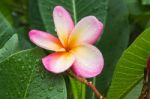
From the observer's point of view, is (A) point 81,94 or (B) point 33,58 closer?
(B) point 33,58

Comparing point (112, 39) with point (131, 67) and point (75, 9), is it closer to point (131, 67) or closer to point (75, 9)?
point (75, 9)

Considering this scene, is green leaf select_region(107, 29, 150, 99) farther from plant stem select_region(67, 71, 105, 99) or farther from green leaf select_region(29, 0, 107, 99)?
green leaf select_region(29, 0, 107, 99)

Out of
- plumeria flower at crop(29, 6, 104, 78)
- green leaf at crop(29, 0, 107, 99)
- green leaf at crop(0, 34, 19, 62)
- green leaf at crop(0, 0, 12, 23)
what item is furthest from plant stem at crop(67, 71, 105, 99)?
green leaf at crop(0, 0, 12, 23)

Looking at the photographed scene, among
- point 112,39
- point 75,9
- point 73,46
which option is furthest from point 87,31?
point 112,39

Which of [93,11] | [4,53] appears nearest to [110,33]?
[93,11]

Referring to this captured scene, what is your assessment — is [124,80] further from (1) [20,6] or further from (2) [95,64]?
(1) [20,6]
